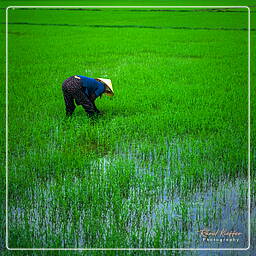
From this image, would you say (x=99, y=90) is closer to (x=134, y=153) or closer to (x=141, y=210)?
(x=134, y=153)

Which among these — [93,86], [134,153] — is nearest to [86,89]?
[93,86]

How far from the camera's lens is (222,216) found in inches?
141

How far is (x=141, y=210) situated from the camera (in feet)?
11.8

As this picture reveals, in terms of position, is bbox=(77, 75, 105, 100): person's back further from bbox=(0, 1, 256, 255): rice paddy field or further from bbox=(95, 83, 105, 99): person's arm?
bbox=(0, 1, 256, 255): rice paddy field

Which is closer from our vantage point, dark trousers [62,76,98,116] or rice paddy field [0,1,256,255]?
rice paddy field [0,1,256,255]

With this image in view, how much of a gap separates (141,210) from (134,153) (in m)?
1.09

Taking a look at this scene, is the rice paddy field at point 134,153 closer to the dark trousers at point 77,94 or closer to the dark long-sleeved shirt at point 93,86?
the dark trousers at point 77,94

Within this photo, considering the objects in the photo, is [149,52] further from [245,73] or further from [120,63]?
[245,73]

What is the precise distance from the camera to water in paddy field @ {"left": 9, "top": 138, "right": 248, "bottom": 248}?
3.29m

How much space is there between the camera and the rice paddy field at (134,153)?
3.38 m

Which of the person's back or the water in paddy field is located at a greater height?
the person's back

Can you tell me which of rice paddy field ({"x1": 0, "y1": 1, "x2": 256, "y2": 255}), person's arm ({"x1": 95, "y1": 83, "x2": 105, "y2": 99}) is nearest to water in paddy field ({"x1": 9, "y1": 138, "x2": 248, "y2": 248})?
rice paddy field ({"x1": 0, "y1": 1, "x2": 256, "y2": 255})

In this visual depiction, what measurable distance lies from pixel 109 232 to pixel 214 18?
7710 mm

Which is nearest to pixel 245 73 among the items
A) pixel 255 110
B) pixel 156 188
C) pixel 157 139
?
pixel 255 110
